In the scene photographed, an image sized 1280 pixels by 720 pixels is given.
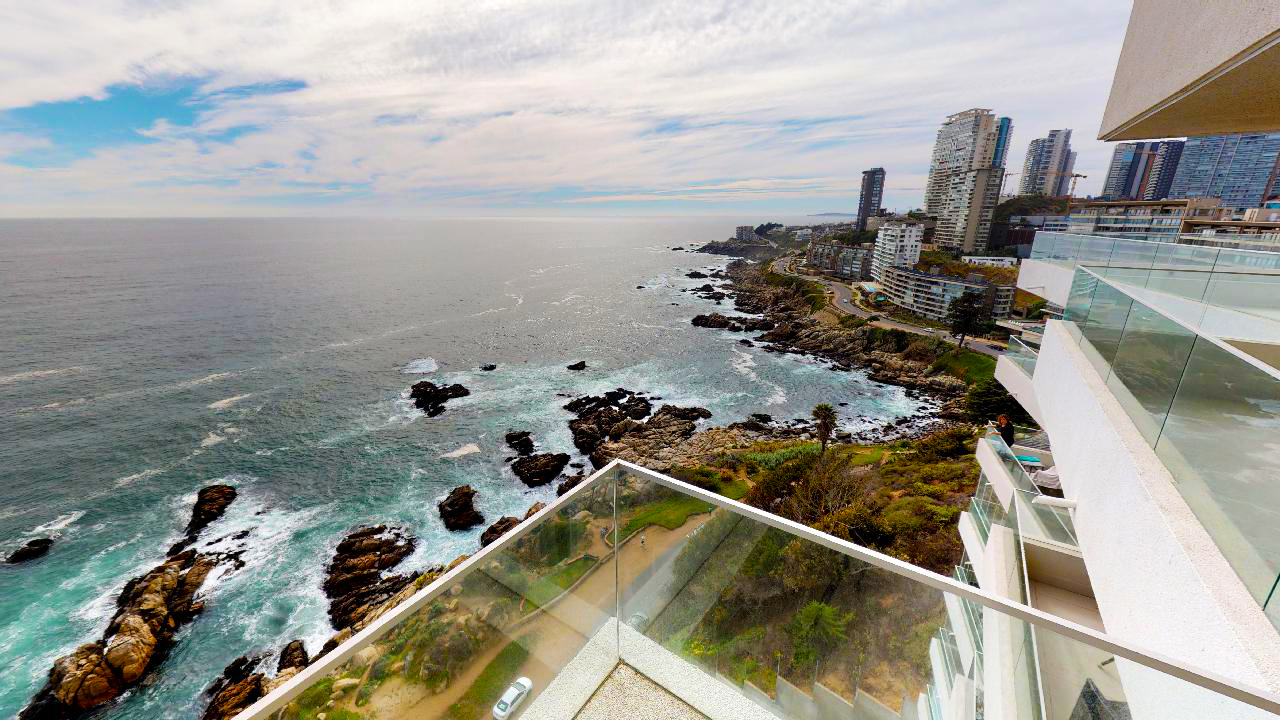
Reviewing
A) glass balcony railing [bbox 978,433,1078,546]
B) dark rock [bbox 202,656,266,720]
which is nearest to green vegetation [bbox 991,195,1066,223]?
glass balcony railing [bbox 978,433,1078,546]

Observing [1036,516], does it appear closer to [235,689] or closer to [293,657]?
[293,657]

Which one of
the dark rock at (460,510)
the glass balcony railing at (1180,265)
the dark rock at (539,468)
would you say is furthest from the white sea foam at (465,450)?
the glass balcony railing at (1180,265)

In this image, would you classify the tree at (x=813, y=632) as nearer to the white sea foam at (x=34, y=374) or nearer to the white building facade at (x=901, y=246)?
the white sea foam at (x=34, y=374)

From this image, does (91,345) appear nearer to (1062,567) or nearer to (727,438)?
(727,438)

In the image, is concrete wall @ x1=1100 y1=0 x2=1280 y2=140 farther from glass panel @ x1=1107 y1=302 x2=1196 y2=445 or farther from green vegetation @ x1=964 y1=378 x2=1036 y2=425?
green vegetation @ x1=964 y1=378 x2=1036 y2=425

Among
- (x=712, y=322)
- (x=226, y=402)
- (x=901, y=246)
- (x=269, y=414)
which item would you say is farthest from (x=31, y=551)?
(x=901, y=246)

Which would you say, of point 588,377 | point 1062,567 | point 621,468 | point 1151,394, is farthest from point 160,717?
point 588,377
